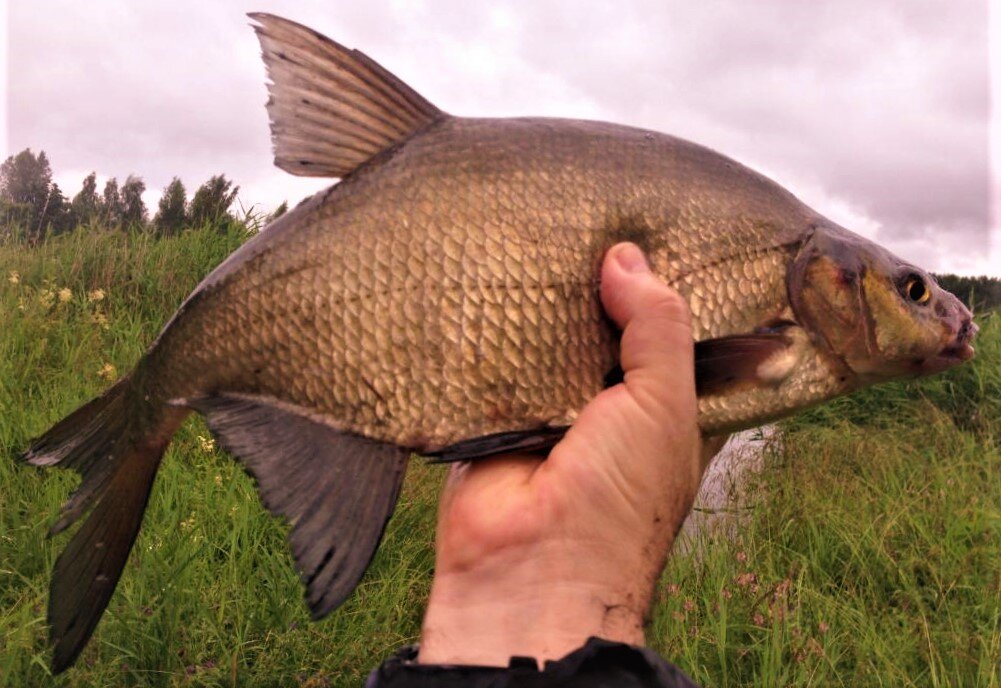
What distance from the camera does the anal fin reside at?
5.12 feet

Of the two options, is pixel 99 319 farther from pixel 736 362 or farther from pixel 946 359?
pixel 946 359

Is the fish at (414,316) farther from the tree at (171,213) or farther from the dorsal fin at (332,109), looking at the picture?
the tree at (171,213)

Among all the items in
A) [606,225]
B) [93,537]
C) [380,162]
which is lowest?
[93,537]

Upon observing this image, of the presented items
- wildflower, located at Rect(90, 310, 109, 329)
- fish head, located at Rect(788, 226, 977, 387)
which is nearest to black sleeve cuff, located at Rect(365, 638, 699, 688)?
fish head, located at Rect(788, 226, 977, 387)

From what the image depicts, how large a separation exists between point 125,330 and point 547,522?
15.4ft

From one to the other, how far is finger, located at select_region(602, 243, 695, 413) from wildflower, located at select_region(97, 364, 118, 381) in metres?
3.77

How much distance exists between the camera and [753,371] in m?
1.72

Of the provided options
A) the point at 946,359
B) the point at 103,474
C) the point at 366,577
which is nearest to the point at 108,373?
the point at 366,577

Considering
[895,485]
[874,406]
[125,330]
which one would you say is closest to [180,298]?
[125,330]

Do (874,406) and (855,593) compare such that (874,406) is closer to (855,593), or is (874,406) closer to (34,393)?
(855,593)

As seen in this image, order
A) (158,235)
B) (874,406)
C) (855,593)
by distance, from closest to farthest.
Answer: (855,593) → (158,235) → (874,406)

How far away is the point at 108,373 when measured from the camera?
15.5 ft

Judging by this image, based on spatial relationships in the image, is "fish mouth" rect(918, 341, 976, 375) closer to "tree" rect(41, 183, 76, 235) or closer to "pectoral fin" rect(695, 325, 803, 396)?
"pectoral fin" rect(695, 325, 803, 396)

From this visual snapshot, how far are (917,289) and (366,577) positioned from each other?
259 cm
